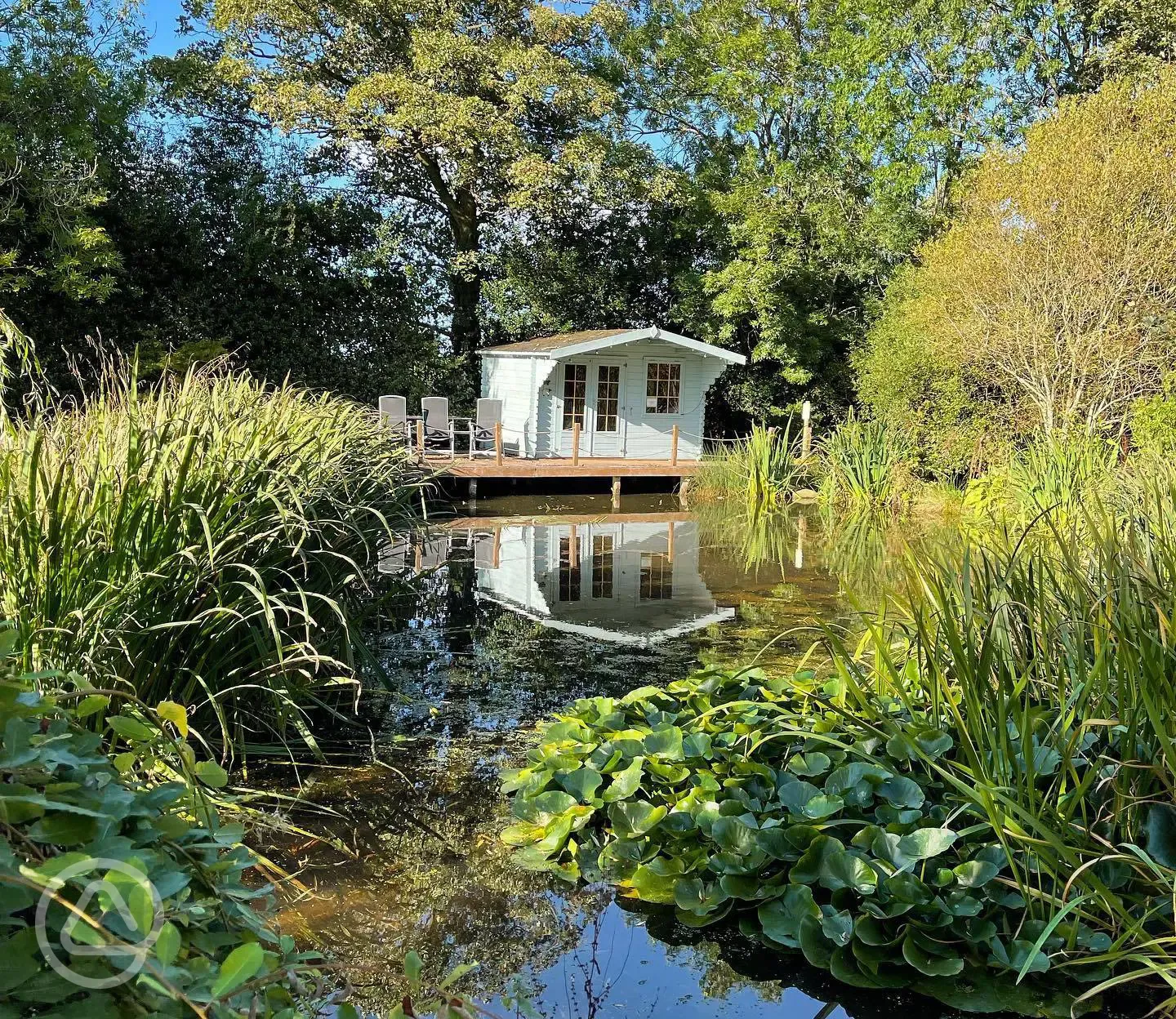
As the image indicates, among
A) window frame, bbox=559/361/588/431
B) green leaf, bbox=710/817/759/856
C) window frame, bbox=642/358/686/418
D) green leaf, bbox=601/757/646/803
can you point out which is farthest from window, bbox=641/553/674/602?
window frame, bbox=642/358/686/418

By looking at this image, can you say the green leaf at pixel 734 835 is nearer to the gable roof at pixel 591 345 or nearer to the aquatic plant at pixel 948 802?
the aquatic plant at pixel 948 802

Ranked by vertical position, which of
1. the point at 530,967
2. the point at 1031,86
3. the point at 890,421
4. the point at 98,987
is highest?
the point at 1031,86

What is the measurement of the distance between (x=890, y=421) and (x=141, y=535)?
1263 cm

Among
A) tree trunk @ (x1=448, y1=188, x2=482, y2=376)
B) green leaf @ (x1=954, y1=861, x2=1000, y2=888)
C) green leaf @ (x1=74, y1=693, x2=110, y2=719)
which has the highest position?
tree trunk @ (x1=448, y1=188, x2=482, y2=376)

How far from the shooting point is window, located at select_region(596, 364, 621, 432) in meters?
18.5

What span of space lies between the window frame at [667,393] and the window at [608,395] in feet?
1.87

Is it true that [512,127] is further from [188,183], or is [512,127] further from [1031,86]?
[1031,86]

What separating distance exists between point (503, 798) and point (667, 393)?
15.7 m

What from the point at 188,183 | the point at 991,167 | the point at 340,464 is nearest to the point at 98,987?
the point at 340,464

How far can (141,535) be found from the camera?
128 inches

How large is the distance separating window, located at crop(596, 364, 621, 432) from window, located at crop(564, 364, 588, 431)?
0.97 ft

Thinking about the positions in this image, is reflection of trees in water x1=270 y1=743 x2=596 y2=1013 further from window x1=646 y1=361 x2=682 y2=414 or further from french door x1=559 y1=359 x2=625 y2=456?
window x1=646 y1=361 x2=682 y2=414

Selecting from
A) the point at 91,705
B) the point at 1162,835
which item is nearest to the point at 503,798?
the point at 1162,835

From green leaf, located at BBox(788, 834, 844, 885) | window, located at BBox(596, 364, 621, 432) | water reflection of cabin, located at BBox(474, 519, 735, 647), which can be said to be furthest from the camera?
window, located at BBox(596, 364, 621, 432)
